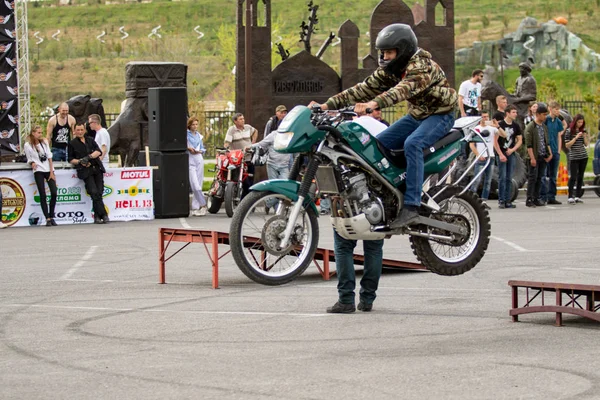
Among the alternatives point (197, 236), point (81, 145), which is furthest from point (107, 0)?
point (197, 236)

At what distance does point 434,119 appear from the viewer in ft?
34.2

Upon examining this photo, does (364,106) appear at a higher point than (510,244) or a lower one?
higher

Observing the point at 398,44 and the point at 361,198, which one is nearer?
the point at 398,44

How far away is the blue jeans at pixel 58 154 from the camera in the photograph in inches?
904

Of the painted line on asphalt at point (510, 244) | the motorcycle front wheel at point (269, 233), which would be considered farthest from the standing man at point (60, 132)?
the motorcycle front wheel at point (269, 233)

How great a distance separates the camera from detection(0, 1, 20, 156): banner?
28141 millimetres

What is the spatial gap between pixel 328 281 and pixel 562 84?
200ft

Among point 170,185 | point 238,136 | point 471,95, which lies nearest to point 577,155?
point 471,95

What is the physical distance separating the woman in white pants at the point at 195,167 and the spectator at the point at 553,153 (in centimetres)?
669

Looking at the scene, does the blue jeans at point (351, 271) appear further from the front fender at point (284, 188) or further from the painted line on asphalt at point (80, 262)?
the painted line on asphalt at point (80, 262)

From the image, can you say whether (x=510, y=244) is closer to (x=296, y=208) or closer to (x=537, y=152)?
(x=296, y=208)

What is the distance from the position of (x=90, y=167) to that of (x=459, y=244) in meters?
11.8

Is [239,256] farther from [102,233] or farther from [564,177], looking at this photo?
[564,177]

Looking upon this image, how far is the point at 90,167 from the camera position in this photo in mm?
21594
